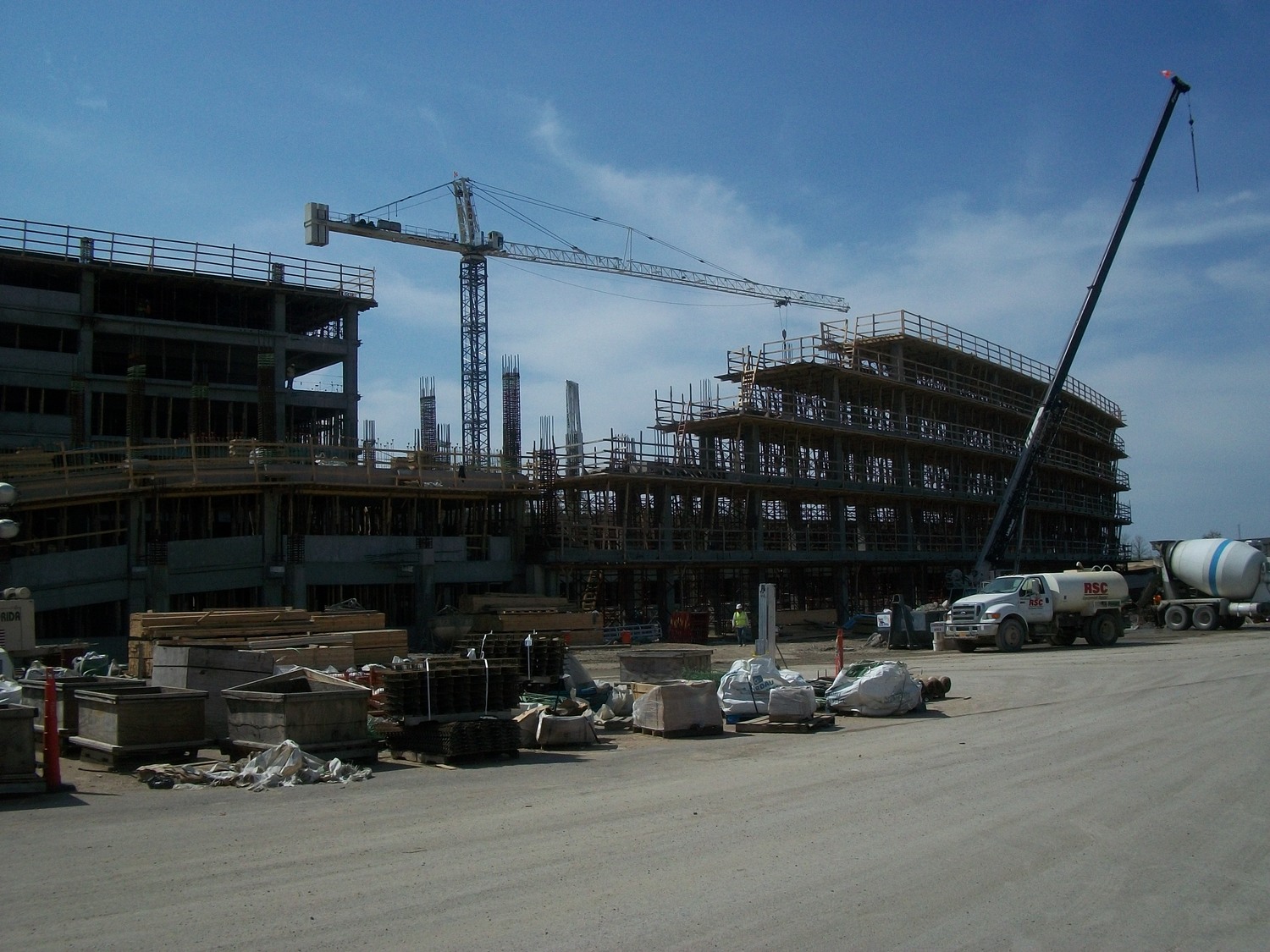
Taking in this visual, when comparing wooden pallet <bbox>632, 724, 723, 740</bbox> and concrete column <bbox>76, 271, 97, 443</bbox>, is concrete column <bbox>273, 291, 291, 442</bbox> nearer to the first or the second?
concrete column <bbox>76, 271, 97, 443</bbox>

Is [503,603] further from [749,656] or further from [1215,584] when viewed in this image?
[1215,584]

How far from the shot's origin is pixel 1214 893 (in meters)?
6.84

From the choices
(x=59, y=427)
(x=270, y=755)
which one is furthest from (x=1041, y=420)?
(x=270, y=755)

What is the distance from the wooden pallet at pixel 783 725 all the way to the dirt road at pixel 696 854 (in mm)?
2049

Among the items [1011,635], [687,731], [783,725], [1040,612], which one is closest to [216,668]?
[687,731]

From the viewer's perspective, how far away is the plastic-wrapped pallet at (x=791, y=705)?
15609mm

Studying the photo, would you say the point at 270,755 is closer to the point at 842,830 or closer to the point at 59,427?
the point at 842,830

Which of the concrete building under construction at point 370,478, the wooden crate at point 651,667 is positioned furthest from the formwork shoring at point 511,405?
the wooden crate at point 651,667

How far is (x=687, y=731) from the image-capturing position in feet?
49.9

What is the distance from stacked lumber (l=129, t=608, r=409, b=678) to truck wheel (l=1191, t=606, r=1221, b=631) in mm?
30669

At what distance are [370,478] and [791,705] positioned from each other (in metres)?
19.6

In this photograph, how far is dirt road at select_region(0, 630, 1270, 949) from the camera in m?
6.15

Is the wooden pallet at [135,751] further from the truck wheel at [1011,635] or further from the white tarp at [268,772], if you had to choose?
the truck wheel at [1011,635]

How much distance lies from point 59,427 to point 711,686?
32636mm
